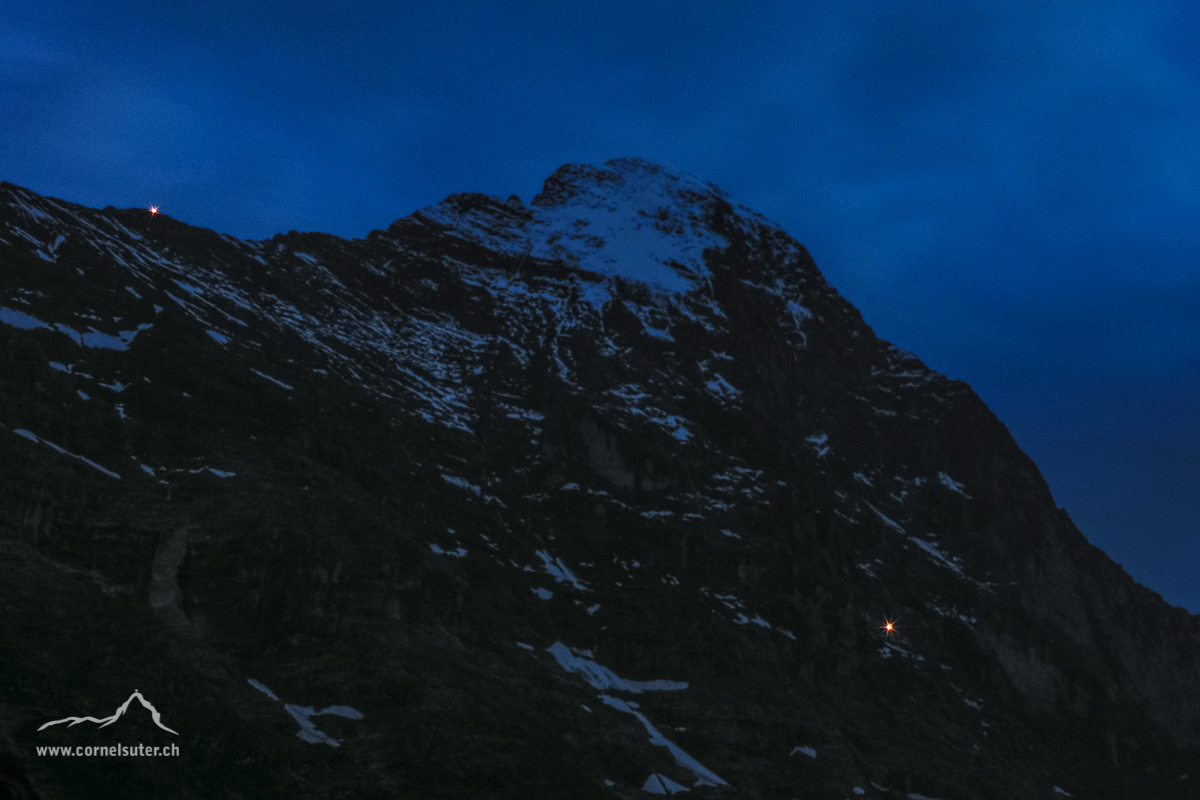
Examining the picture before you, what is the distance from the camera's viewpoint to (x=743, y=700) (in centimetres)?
17050

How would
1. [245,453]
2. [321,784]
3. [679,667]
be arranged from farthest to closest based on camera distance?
1. [679,667]
2. [245,453]
3. [321,784]

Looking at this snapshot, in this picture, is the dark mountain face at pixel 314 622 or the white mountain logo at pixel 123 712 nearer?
the white mountain logo at pixel 123 712

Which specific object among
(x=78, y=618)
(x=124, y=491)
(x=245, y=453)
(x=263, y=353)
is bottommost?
(x=78, y=618)

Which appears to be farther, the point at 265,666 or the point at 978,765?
the point at 978,765

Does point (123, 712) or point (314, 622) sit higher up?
point (314, 622)

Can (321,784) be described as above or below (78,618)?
below

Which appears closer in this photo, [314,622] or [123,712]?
[123,712]

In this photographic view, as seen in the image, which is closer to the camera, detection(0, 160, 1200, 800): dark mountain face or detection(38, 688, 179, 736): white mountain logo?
detection(38, 688, 179, 736): white mountain logo

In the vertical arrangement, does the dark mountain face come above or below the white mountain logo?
above

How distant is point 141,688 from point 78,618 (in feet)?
35.1

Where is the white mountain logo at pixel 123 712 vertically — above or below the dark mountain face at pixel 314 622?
below

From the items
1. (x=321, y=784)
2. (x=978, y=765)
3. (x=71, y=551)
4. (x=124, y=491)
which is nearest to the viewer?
(x=321, y=784)

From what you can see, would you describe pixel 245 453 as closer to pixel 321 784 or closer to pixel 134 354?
pixel 134 354

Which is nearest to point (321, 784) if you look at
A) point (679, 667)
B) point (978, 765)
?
point (679, 667)
